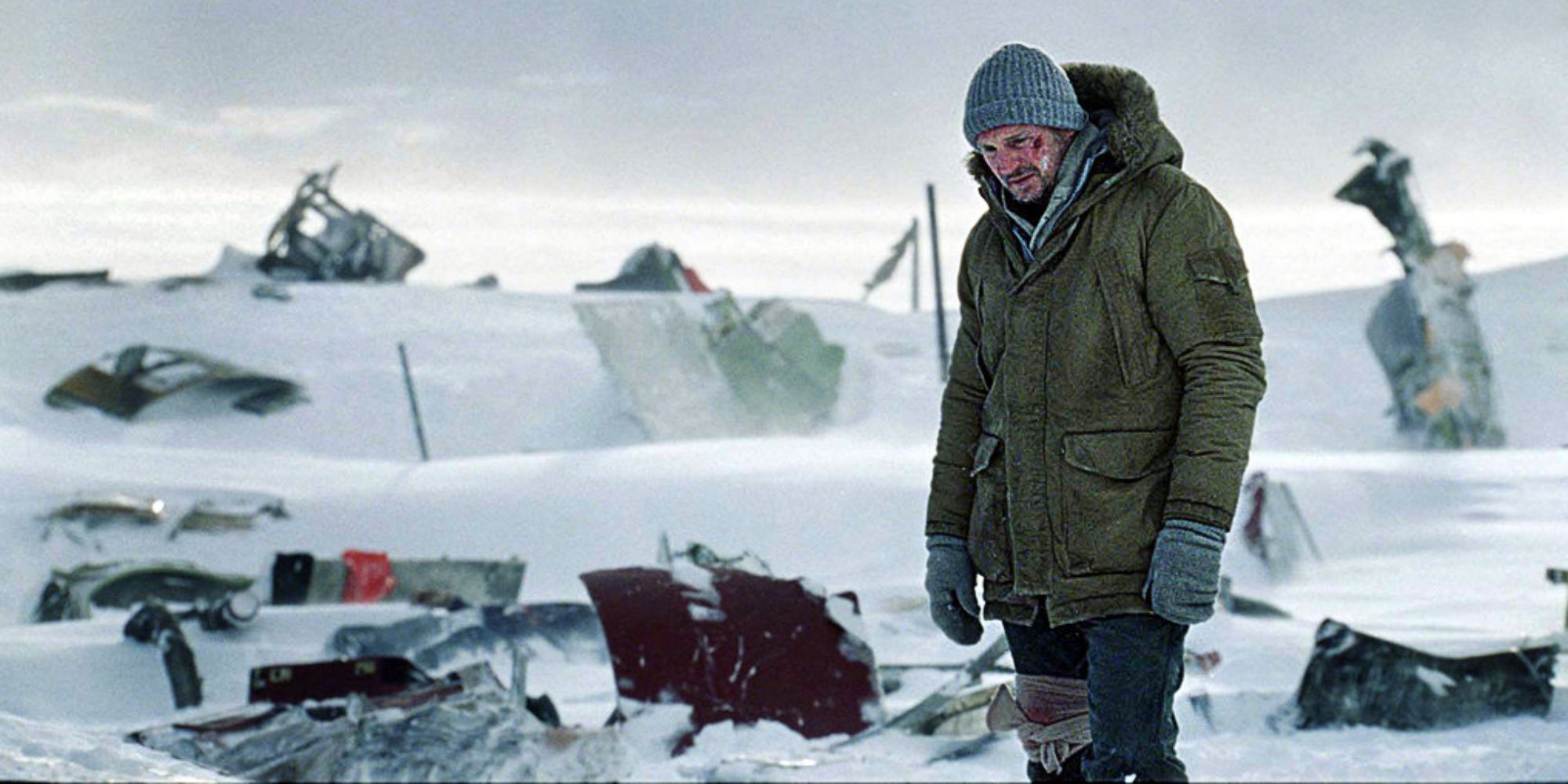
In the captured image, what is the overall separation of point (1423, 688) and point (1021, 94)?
3.58 meters

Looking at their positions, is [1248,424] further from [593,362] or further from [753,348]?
[593,362]

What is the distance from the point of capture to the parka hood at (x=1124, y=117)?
8.30 ft

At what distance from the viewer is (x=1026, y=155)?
2.54m

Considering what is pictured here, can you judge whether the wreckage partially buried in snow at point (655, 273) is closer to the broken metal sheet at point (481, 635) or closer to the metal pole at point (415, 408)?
the metal pole at point (415, 408)

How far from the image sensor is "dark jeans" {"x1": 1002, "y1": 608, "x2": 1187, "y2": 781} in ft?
8.22

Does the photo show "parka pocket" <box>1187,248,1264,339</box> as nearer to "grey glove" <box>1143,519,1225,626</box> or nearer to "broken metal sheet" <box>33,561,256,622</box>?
"grey glove" <box>1143,519,1225,626</box>

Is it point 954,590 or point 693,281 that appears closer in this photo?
point 954,590

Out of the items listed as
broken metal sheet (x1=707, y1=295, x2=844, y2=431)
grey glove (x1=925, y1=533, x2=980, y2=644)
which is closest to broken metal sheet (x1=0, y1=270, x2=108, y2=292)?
broken metal sheet (x1=707, y1=295, x2=844, y2=431)

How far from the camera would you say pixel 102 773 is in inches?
111

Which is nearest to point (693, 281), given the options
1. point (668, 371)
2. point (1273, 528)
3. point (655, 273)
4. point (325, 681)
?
point (655, 273)

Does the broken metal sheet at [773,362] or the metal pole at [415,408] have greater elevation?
the broken metal sheet at [773,362]

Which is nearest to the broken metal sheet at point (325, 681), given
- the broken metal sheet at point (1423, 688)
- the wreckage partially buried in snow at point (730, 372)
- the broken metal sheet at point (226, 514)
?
the broken metal sheet at point (1423, 688)

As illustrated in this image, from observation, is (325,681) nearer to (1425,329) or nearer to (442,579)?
(442,579)

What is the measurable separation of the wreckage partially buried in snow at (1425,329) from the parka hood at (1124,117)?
13.4 m
